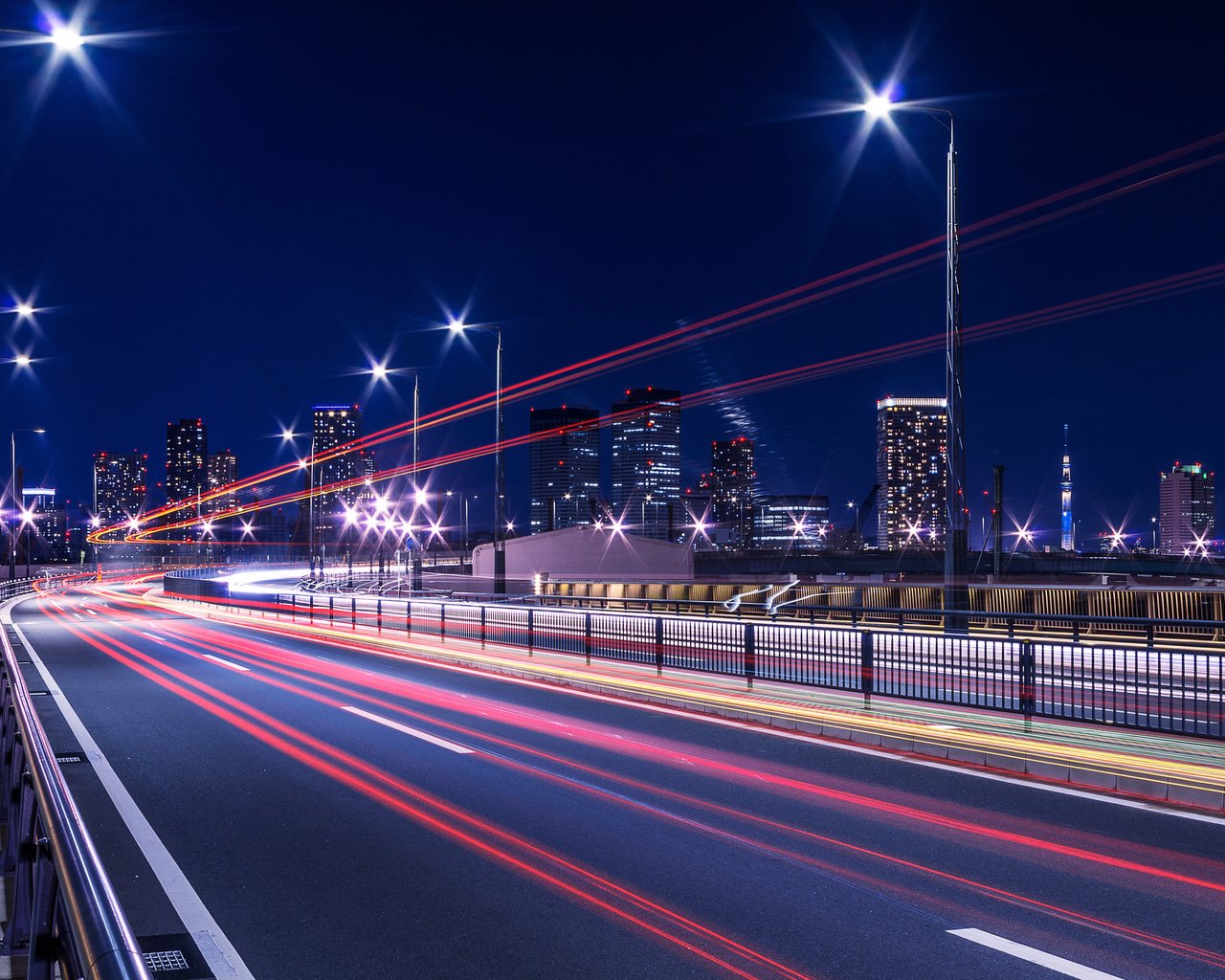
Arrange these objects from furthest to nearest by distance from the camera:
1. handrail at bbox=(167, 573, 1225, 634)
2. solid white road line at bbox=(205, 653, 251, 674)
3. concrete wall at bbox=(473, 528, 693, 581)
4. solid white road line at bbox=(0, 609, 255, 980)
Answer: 1. concrete wall at bbox=(473, 528, 693, 581)
2. handrail at bbox=(167, 573, 1225, 634)
3. solid white road line at bbox=(205, 653, 251, 674)
4. solid white road line at bbox=(0, 609, 255, 980)

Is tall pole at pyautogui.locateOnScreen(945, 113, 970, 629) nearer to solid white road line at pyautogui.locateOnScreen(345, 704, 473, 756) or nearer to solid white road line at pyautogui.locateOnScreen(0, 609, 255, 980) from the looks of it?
solid white road line at pyautogui.locateOnScreen(345, 704, 473, 756)

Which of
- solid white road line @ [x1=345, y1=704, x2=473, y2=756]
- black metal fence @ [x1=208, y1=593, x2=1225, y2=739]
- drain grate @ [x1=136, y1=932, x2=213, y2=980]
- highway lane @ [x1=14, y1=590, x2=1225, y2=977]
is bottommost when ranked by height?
solid white road line @ [x1=345, y1=704, x2=473, y2=756]

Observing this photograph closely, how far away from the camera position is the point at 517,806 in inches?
351

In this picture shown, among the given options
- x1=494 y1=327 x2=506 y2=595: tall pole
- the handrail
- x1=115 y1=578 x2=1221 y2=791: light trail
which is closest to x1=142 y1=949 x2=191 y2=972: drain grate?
x1=115 y1=578 x2=1221 y2=791: light trail

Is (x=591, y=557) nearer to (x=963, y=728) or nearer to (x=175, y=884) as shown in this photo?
(x=963, y=728)

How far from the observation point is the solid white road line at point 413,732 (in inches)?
463

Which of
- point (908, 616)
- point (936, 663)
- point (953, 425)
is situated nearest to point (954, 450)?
point (953, 425)

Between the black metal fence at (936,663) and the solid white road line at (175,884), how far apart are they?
9215 mm

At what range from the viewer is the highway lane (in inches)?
219

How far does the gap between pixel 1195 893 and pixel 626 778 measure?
5.15 m

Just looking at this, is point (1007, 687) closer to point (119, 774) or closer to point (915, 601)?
point (119, 774)

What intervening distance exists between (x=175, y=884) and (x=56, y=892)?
12.0 ft

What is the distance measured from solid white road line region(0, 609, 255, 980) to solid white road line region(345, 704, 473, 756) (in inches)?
135

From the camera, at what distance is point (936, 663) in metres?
13.6
